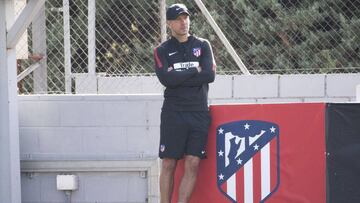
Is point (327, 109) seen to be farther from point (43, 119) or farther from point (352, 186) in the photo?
point (43, 119)

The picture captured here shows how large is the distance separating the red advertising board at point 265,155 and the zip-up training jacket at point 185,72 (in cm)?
30

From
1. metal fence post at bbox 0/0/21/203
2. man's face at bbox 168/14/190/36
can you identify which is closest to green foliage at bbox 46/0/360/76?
metal fence post at bbox 0/0/21/203

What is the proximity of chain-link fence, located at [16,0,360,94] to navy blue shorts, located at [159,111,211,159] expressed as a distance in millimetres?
1736

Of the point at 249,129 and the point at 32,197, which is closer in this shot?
the point at 249,129

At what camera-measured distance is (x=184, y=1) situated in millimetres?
9422

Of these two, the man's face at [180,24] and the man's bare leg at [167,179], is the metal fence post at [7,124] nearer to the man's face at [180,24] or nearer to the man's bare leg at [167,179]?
the man's bare leg at [167,179]

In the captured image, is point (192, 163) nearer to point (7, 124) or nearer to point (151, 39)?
point (7, 124)

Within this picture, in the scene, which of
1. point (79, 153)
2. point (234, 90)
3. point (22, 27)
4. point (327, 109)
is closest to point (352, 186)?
point (327, 109)

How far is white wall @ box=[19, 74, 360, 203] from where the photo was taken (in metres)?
7.77

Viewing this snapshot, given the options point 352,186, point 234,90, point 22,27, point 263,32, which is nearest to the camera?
point 352,186

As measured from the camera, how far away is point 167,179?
23.3ft

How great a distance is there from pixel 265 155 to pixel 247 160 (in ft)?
0.54

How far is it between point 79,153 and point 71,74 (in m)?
1.19

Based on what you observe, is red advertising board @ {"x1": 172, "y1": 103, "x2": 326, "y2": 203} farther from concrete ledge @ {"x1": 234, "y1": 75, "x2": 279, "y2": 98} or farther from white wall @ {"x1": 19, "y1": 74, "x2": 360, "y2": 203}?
concrete ledge @ {"x1": 234, "y1": 75, "x2": 279, "y2": 98}
